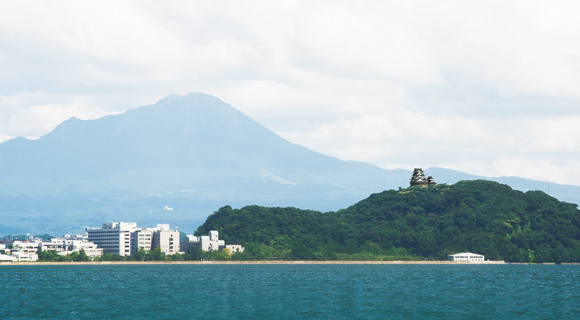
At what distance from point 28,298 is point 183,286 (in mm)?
29097

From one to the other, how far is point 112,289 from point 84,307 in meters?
28.0

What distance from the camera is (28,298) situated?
9638 cm

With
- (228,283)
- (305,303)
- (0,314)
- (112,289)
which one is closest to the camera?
(0,314)

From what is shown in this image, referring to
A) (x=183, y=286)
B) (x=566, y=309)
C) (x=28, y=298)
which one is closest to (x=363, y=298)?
(x=566, y=309)

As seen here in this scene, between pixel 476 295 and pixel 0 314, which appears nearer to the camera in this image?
pixel 0 314

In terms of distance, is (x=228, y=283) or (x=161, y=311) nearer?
(x=161, y=311)

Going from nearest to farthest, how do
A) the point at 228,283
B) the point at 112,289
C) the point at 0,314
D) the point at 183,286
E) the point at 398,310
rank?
1. the point at 0,314
2. the point at 398,310
3. the point at 112,289
4. the point at 183,286
5. the point at 228,283

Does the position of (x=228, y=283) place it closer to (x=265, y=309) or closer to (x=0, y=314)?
(x=265, y=309)

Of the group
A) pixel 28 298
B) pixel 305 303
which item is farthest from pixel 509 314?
pixel 28 298

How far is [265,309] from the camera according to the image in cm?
8369

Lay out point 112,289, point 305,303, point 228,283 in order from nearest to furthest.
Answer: point 305,303, point 112,289, point 228,283

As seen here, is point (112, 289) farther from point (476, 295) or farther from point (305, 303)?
point (476, 295)

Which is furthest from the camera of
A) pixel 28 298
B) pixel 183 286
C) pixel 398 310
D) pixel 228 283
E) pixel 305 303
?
pixel 228 283

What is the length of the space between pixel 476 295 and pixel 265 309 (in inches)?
1351
